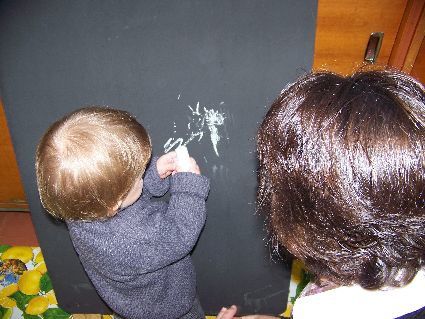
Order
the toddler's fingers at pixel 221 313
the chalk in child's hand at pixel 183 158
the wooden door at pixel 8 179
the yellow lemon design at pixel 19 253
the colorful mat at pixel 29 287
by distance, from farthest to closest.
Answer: the yellow lemon design at pixel 19 253 → the wooden door at pixel 8 179 → the colorful mat at pixel 29 287 → the toddler's fingers at pixel 221 313 → the chalk in child's hand at pixel 183 158

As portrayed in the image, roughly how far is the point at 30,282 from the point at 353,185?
5.12 feet

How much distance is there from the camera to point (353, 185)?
21.6 inches

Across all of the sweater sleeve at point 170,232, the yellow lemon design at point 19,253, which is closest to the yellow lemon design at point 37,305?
the yellow lemon design at point 19,253

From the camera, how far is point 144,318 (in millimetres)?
1106

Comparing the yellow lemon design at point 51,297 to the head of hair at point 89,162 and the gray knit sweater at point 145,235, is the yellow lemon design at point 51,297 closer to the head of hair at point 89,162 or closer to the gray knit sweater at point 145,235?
the gray knit sweater at point 145,235

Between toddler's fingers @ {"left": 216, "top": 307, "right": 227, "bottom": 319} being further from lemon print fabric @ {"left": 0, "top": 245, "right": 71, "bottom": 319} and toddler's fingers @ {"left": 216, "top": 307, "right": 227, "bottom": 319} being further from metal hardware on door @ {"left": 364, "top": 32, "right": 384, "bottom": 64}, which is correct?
metal hardware on door @ {"left": 364, "top": 32, "right": 384, "bottom": 64}

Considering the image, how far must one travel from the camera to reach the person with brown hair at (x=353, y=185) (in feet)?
1.76

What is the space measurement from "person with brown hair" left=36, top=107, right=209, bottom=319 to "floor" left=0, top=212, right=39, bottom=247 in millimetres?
1030

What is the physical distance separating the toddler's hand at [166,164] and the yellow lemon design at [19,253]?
43.3 inches

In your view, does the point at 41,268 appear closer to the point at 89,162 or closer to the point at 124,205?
the point at 124,205

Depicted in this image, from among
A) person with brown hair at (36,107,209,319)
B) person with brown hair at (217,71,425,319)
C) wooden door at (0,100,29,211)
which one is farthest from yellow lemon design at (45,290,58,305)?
person with brown hair at (217,71,425,319)

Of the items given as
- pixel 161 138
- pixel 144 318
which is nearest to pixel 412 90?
pixel 161 138

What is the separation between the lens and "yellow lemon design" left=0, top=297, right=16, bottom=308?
1.64m

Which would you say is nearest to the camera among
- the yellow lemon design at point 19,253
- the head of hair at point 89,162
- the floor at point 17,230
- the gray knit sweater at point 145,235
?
the head of hair at point 89,162
